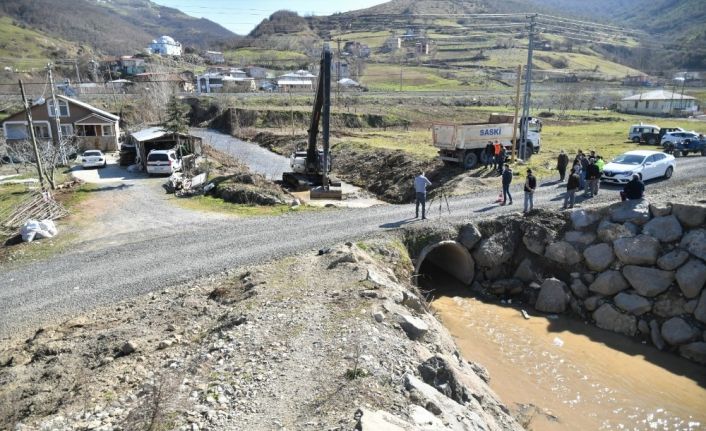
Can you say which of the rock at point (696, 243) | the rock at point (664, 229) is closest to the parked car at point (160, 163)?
the rock at point (664, 229)

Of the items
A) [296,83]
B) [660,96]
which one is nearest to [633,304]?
[660,96]

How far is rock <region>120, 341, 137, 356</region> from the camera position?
11.3m

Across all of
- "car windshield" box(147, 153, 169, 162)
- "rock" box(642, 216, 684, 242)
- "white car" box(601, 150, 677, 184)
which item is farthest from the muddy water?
"car windshield" box(147, 153, 169, 162)

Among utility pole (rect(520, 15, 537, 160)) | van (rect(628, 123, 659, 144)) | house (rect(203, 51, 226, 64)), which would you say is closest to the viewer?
utility pole (rect(520, 15, 537, 160))

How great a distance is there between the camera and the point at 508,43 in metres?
151

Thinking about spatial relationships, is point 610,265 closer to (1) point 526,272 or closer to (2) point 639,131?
(1) point 526,272

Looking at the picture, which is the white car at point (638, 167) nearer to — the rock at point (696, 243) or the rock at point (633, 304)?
the rock at point (696, 243)

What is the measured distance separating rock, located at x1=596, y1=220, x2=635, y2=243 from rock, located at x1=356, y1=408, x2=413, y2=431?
14335 millimetres

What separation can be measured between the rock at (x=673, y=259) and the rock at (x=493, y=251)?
5.29m

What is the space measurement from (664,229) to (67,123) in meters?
47.7

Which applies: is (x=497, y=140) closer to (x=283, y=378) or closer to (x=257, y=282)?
(x=257, y=282)

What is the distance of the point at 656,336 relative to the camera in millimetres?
16812

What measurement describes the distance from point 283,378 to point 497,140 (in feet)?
82.1

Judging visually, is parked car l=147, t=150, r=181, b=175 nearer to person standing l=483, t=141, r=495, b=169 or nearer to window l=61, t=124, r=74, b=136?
window l=61, t=124, r=74, b=136
